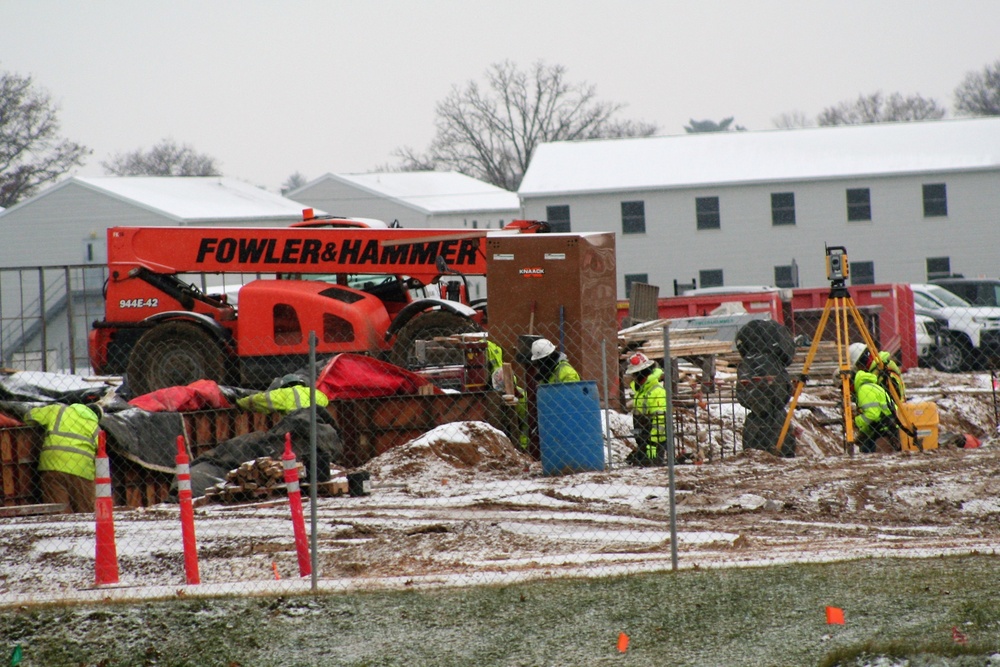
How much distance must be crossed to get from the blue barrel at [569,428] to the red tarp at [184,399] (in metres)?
3.65

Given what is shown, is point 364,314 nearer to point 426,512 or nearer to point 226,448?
point 226,448

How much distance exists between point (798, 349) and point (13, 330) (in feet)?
78.5

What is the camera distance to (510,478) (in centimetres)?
1227

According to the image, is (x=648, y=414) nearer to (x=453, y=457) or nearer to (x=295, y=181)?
(x=453, y=457)

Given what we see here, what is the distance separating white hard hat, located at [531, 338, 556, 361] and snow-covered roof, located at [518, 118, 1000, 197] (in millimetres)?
26383

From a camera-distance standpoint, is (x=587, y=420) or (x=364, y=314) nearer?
(x=587, y=420)

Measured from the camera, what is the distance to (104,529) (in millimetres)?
8062

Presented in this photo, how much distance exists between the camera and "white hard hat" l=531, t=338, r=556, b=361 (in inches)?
514

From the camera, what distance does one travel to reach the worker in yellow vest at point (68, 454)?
11.0m

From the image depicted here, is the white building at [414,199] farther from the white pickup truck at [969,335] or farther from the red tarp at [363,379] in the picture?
the red tarp at [363,379]

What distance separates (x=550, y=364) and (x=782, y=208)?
1071 inches

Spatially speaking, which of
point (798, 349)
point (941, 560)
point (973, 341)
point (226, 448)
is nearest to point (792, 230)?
point (973, 341)

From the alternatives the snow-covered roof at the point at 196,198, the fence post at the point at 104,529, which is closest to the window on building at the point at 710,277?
the snow-covered roof at the point at 196,198

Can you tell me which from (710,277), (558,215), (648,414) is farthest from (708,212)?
(648,414)
